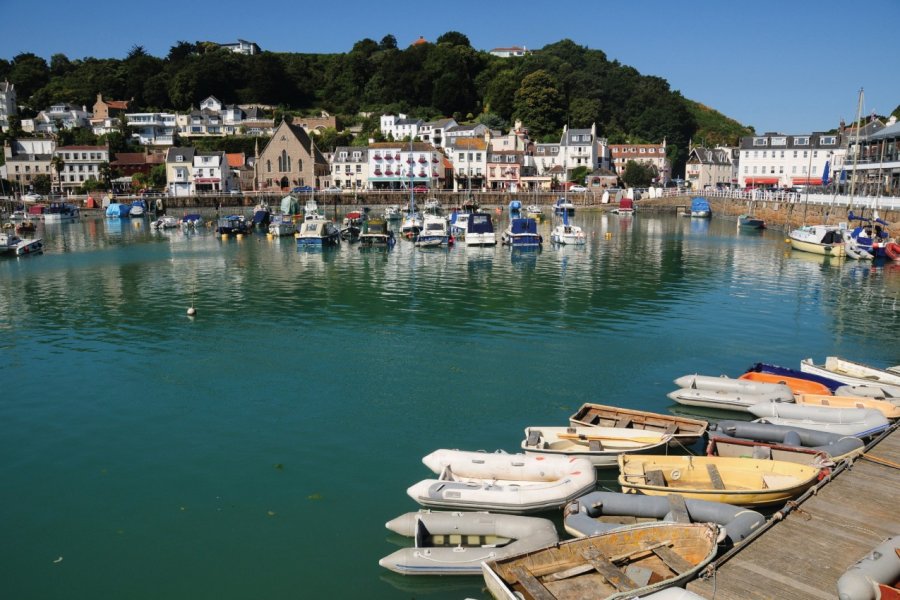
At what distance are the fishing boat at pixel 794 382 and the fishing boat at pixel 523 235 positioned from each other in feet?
131

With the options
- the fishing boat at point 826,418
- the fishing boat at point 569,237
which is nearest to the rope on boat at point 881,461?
the fishing boat at point 826,418

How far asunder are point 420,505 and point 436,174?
386ft

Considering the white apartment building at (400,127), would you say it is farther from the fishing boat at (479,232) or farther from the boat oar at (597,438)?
the boat oar at (597,438)

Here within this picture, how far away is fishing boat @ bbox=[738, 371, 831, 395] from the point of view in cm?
2069

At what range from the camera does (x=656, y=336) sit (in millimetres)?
29859

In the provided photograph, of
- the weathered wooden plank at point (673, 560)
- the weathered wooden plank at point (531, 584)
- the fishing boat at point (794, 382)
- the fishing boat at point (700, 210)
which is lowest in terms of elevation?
the weathered wooden plank at point (531, 584)

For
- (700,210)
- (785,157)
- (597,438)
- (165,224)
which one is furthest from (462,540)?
(785,157)

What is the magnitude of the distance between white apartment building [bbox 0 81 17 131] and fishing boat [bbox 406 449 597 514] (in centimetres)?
18947

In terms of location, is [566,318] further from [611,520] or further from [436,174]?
[436,174]

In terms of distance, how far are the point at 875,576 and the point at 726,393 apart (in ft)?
36.3

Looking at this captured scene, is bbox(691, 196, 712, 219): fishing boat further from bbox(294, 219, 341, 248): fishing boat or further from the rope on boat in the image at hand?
the rope on boat

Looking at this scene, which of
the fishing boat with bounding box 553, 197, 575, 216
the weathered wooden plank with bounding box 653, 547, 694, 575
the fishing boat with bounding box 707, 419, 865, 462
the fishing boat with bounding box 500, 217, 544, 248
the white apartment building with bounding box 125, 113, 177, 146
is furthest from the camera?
the white apartment building with bounding box 125, 113, 177, 146

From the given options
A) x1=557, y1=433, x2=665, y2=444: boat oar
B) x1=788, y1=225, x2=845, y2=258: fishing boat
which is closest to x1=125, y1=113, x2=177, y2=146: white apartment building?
x1=788, y1=225, x2=845, y2=258: fishing boat

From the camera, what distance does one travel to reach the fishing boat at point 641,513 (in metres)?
12.6
